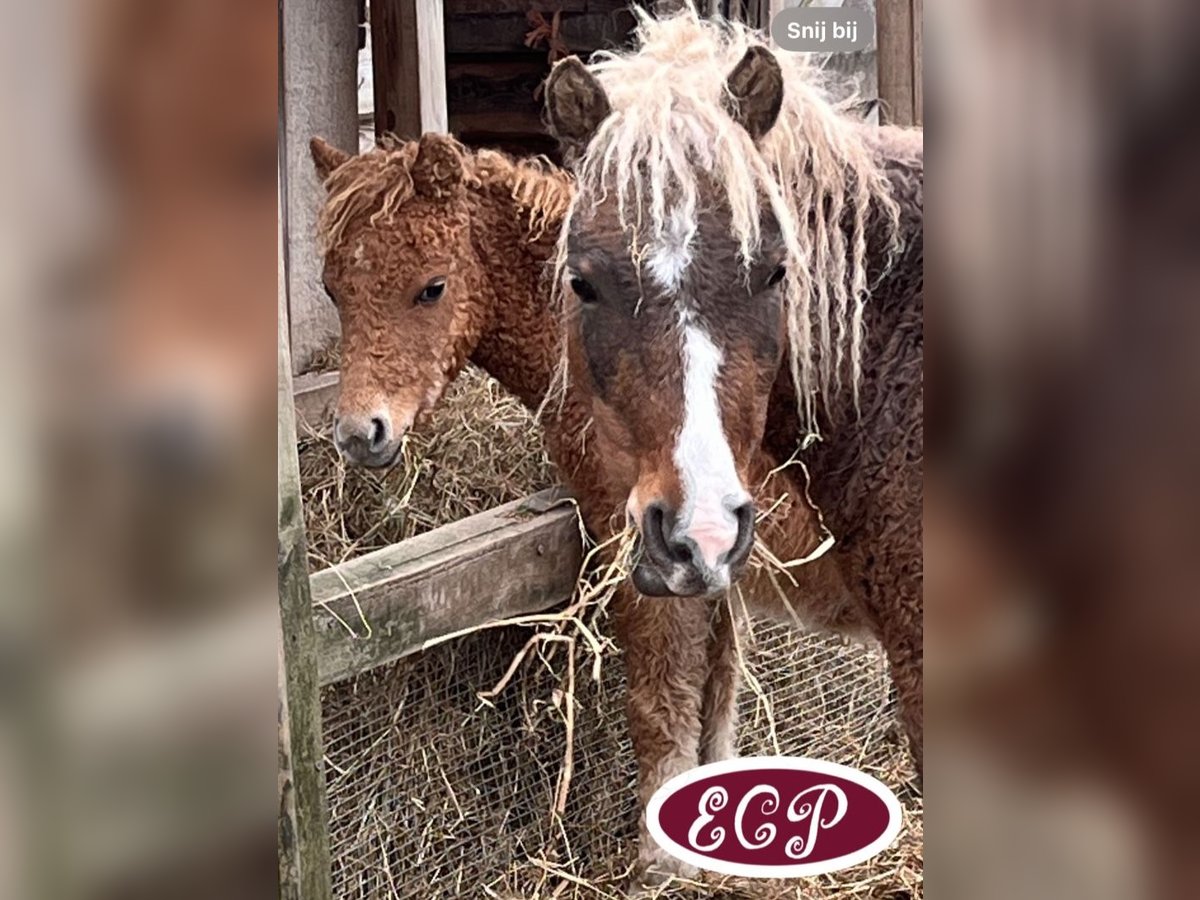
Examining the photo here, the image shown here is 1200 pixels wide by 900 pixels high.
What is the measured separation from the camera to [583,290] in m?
0.79

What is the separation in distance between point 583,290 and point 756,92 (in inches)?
5.5

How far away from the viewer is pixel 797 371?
797mm

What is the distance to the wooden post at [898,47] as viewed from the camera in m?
0.79

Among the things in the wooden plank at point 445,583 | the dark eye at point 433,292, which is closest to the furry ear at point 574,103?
the dark eye at point 433,292

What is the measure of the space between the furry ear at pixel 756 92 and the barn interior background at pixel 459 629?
32 mm

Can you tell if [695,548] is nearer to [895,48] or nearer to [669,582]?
[669,582]

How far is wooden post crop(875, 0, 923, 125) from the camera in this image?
79cm

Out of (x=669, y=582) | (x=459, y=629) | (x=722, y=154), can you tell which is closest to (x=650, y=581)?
(x=669, y=582)
